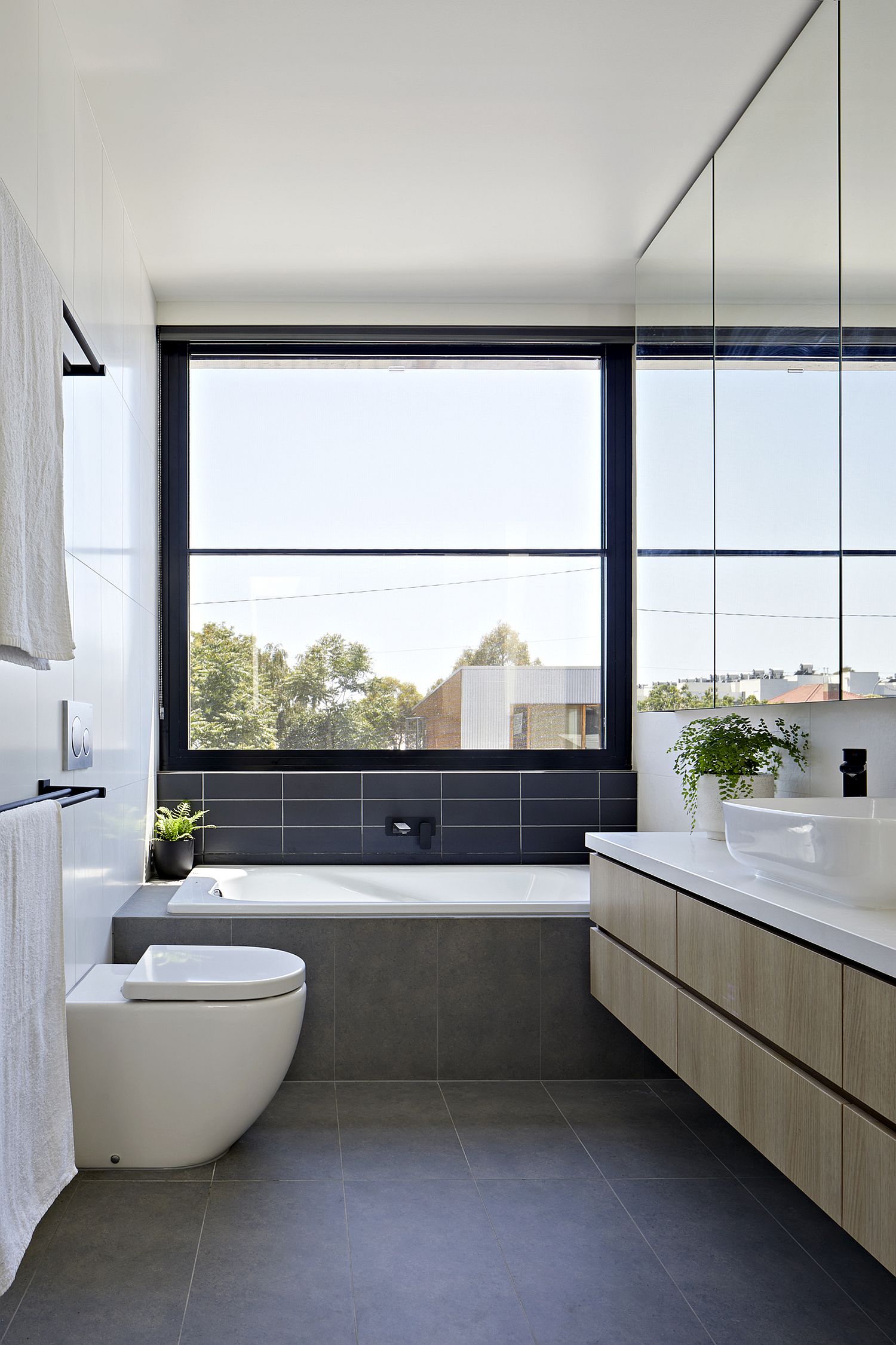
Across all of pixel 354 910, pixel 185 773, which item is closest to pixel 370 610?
pixel 185 773

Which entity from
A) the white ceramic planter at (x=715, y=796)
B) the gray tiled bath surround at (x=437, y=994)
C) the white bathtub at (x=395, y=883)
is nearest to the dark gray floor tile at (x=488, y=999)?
the gray tiled bath surround at (x=437, y=994)

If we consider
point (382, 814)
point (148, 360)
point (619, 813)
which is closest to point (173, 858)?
point (382, 814)

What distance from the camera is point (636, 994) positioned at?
8.27 ft

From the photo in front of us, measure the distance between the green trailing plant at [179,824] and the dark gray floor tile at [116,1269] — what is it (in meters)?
1.45

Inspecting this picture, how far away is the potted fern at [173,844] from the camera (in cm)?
363

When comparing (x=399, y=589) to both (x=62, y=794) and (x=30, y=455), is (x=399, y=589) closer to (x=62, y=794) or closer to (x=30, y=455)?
(x=62, y=794)

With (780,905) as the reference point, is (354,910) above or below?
below

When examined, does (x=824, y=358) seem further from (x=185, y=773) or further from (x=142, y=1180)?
(x=185, y=773)

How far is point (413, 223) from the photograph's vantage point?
128 inches

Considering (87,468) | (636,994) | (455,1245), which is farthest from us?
(87,468)

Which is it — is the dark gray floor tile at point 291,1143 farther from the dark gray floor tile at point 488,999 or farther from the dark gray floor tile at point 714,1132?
the dark gray floor tile at point 714,1132

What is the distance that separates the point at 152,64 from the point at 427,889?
2607mm

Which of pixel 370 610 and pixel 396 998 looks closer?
pixel 396 998

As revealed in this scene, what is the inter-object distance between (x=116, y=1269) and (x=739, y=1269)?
1199 mm
